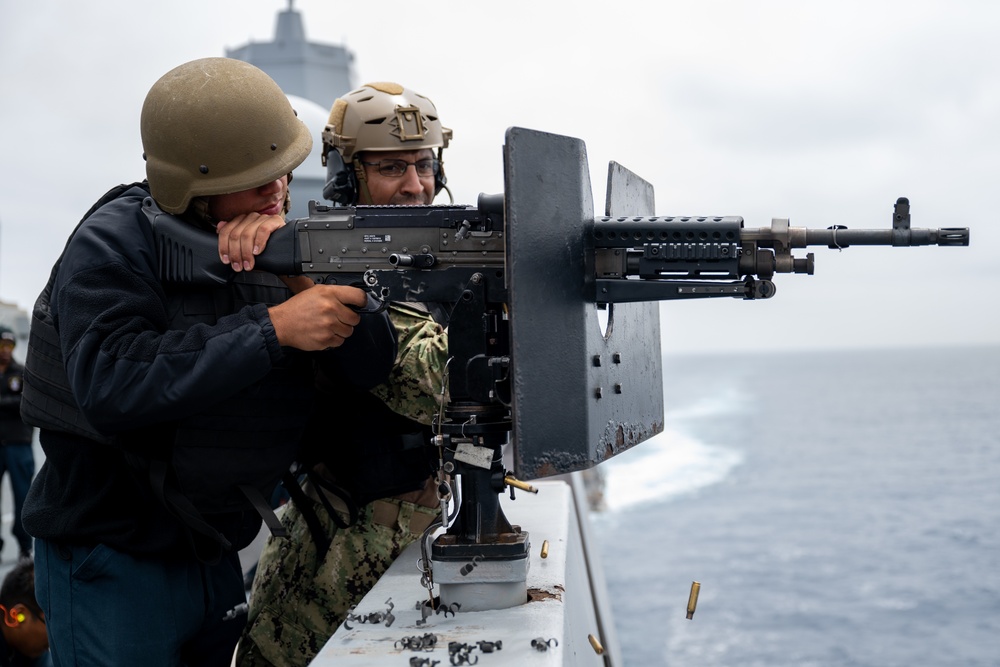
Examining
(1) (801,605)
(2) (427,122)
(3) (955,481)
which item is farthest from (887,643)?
(2) (427,122)

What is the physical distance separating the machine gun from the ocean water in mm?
25034

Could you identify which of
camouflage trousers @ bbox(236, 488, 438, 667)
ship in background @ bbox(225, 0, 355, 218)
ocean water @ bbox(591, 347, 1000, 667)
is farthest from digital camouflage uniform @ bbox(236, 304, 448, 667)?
ocean water @ bbox(591, 347, 1000, 667)

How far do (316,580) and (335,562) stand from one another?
0.09 m

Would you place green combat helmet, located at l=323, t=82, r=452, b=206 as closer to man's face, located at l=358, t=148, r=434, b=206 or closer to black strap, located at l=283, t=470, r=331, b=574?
man's face, located at l=358, t=148, r=434, b=206

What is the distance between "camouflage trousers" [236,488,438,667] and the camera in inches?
143

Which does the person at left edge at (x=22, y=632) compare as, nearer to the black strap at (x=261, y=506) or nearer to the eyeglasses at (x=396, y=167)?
the black strap at (x=261, y=506)

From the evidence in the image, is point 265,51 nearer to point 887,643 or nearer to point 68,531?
point 68,531

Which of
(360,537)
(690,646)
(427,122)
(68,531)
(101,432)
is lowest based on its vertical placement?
(690,646)

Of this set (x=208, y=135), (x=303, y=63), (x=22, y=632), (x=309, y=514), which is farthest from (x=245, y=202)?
(x=303, y=63)

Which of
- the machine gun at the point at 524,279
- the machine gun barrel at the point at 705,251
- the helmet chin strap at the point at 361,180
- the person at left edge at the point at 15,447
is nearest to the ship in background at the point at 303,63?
the person at left edge at the point at 15,447

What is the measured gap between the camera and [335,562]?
3.67m

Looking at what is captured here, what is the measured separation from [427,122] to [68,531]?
2.30 metres

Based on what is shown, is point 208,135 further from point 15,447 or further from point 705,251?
point 15,447

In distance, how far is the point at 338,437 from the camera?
367cm
